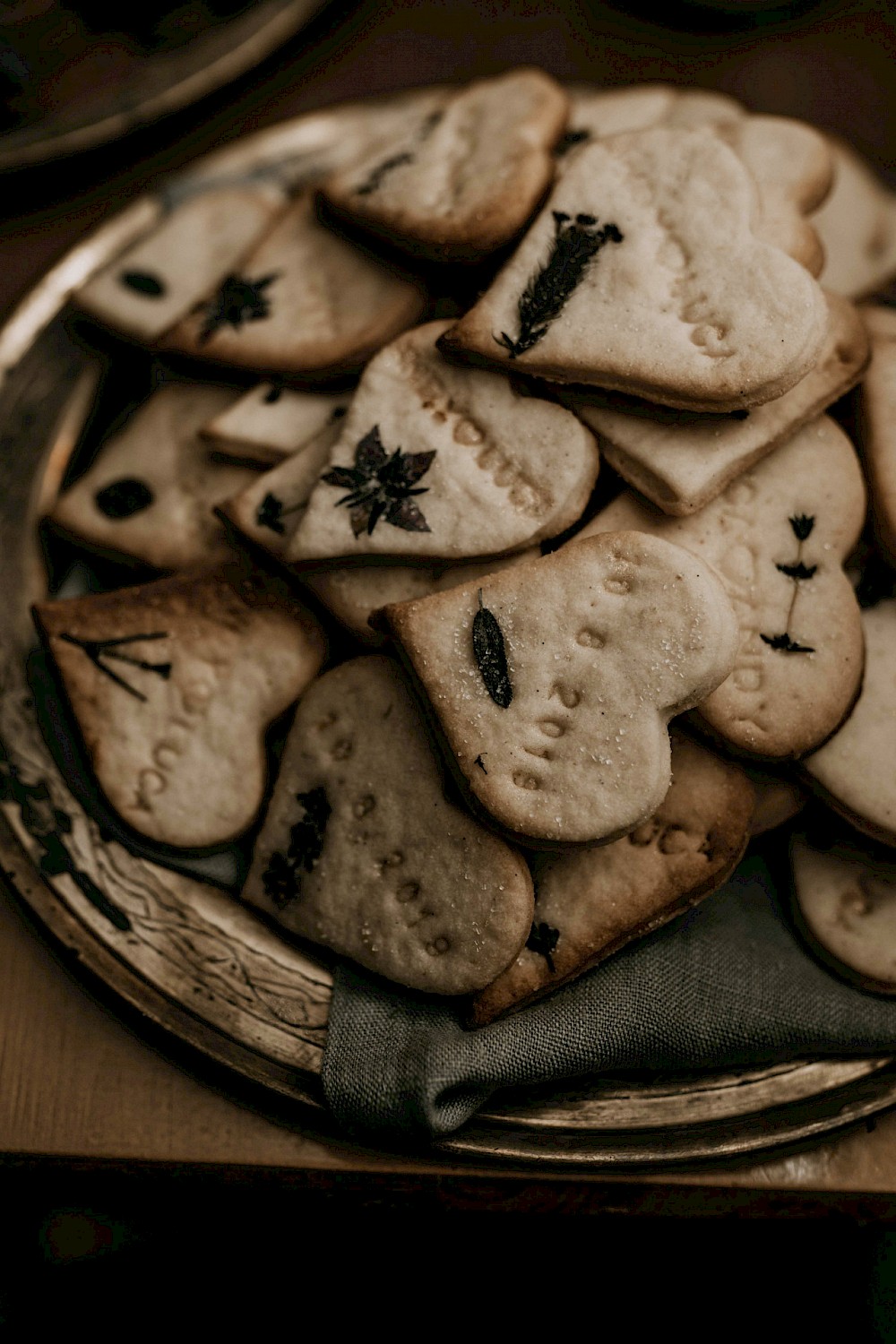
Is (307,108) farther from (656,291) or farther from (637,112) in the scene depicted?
(656,291)

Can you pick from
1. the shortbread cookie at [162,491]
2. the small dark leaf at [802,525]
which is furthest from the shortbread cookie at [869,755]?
the shortbread cookie at [162,491]

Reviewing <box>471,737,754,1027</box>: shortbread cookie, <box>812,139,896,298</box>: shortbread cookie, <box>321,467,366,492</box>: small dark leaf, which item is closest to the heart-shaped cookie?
<box>812,139,896,298</box>: shortbread cookie

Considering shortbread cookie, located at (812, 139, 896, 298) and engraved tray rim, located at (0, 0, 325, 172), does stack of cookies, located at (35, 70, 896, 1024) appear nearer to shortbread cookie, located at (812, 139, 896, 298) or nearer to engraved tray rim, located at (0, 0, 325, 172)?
shortbread cookie, located at (812, 139, 896, 298)

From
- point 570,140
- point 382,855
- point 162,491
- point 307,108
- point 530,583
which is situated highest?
point 570,140

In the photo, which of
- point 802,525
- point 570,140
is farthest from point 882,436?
point 570,140

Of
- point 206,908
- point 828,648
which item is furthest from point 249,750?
point 828,648

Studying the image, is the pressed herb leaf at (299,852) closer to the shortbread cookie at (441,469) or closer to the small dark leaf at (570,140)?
the shortbread cookie at (441,469)
